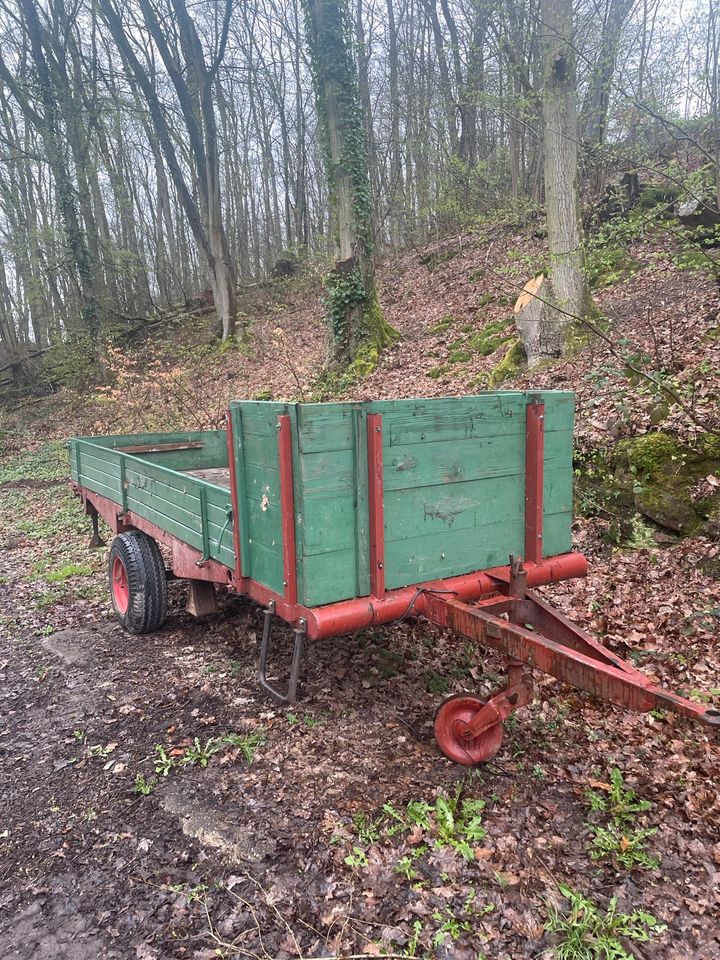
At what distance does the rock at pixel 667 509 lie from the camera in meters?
5.41

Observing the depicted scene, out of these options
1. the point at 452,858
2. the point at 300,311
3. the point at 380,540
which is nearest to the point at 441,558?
the point at 380,540

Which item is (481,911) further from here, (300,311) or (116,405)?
(300,311)

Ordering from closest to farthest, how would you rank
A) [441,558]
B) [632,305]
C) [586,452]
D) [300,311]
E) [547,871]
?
[547,871] → [441,558] → [586,452] → [632,305] → [300,311]

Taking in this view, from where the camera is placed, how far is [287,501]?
297 cm

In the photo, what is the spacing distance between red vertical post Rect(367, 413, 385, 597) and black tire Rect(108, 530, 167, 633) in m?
2.70

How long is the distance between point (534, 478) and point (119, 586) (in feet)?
12.9

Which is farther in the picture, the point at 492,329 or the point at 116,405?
the point at 116,405

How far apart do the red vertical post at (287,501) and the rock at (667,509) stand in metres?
3.96

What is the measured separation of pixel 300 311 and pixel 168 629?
1699cm

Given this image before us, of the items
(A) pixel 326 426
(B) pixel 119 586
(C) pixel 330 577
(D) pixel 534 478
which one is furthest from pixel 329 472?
(B) pixel 119 586

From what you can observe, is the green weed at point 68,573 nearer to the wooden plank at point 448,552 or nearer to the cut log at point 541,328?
the wooden plank at point 448,552

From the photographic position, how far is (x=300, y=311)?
2081 cm

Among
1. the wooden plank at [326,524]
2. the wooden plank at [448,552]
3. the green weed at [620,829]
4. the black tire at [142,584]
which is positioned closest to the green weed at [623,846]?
the green weed at [620,829]

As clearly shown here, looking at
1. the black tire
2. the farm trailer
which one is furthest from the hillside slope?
the farm trailer
